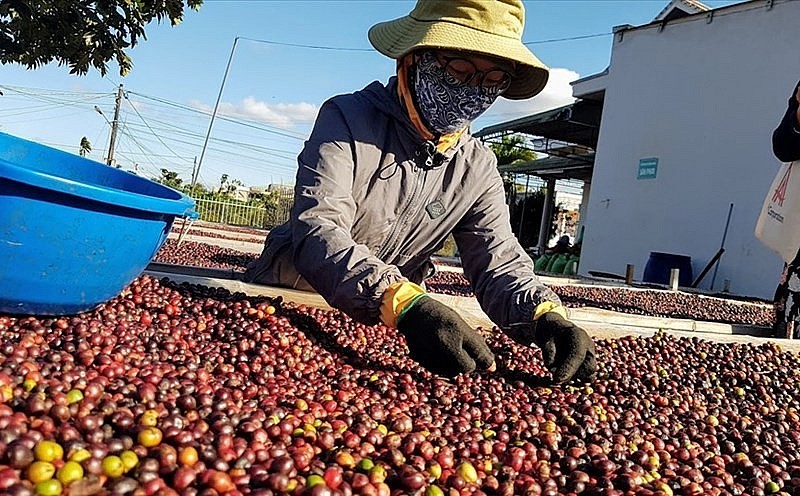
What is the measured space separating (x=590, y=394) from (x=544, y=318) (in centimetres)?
34

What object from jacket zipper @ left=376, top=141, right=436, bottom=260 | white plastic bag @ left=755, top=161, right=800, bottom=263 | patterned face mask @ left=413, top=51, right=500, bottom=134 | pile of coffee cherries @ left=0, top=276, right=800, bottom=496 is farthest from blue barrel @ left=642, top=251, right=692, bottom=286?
patterned face mask @ left=413, top=51, right=500, bottom=134

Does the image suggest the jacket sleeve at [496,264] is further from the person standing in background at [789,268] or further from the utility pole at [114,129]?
the utility pole at [114,129]

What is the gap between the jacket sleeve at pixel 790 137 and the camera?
4445 mm

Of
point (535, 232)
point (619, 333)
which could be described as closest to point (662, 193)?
point (535, 232)

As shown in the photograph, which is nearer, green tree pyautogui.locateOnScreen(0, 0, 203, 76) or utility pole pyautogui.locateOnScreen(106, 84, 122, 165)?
green tree pyautogui.locateOnScreen(0, 0, 203, 76)

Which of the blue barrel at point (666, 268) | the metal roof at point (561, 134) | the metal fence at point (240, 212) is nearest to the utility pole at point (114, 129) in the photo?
the metal fence at point (240, 212)

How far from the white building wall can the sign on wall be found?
0.10 metres

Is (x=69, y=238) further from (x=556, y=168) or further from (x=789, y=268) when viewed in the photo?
(x=556, y=168)

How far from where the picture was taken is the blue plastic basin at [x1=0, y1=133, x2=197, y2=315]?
1803 millimetres

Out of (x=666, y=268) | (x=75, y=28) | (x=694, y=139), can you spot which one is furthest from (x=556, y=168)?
(x=75, y=28)

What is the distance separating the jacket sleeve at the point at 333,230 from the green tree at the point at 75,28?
6.08 metres

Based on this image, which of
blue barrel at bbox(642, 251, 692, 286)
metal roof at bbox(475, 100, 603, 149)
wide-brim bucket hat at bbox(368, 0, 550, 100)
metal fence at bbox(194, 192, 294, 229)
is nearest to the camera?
wide-brim bucket hat at bbox(368, 0, 550, 100)

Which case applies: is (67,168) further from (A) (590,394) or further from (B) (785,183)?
(B) (785,183)

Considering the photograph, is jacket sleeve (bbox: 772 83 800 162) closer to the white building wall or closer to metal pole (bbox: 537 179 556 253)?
the white building wall
